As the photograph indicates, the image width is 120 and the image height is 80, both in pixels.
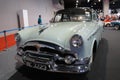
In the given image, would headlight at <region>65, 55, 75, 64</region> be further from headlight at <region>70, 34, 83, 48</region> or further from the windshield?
the windshield

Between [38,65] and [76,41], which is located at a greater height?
[76,41]

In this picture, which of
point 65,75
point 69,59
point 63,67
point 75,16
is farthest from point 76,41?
point 75,16

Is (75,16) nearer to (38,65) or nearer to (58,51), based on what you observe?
(58,51)

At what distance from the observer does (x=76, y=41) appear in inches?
98.1

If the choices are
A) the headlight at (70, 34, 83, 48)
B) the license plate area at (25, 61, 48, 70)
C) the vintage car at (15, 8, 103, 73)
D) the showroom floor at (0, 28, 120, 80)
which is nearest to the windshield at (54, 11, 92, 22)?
the showroom floor at (0, 28, 120, 80)

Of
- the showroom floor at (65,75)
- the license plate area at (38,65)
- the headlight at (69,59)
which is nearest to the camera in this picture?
the headlight at (69,59)

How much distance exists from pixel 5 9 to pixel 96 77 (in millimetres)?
6862

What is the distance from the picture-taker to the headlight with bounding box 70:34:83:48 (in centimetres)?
248

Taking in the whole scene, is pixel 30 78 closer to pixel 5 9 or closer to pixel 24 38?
pixel 24 38

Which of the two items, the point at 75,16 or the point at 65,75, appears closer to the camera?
the point at 65,75

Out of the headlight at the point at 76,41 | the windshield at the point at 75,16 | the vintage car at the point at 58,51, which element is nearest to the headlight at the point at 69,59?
the vintage car at the point at 58,51

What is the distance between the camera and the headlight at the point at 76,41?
8.14ft

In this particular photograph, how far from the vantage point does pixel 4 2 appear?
806 centimetres

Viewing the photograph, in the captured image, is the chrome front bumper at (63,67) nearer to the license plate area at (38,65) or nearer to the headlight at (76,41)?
the license plate area at (38,65)
